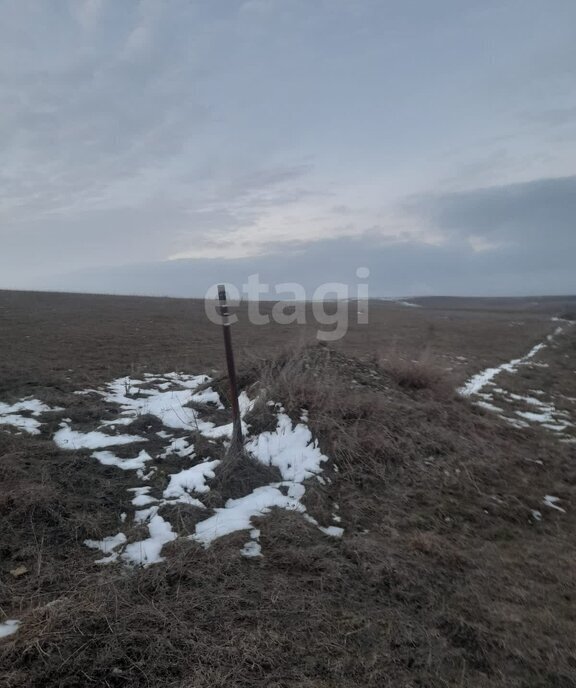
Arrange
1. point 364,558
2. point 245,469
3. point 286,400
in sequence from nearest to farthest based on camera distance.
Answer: point 364,558, point 245,469, point 286,400

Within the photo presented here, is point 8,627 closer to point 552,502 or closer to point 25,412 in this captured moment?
point 25,412

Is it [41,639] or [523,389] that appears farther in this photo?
[523,389]

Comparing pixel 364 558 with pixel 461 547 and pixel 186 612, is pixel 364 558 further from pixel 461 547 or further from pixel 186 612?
pixel 186 612

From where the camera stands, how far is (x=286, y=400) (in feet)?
21.7

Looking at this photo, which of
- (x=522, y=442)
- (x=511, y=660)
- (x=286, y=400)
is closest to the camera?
(x=511, y=660)

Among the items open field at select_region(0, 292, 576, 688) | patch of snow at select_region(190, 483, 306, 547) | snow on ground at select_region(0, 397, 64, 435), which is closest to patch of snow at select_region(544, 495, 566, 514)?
open field at select_region(0, 292, 576, 688)

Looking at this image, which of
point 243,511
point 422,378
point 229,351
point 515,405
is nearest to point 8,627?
point 243,511

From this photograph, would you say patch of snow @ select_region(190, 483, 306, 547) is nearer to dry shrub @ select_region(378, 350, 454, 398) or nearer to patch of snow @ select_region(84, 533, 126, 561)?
patch of snow @ select_region(84, 533, 126, 561)

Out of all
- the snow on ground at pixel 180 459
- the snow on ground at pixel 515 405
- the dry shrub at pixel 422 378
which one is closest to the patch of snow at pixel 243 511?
the snow on ground at pixel 180 459

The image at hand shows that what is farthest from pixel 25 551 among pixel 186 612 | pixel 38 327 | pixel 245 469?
pixel 38 327

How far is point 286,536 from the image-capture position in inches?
157

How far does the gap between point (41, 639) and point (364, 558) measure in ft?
8.26

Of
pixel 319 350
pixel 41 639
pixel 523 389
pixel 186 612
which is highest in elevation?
pixel 319 350

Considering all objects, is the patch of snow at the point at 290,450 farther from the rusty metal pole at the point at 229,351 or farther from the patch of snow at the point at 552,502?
the patch of snow at the point at 552,502
